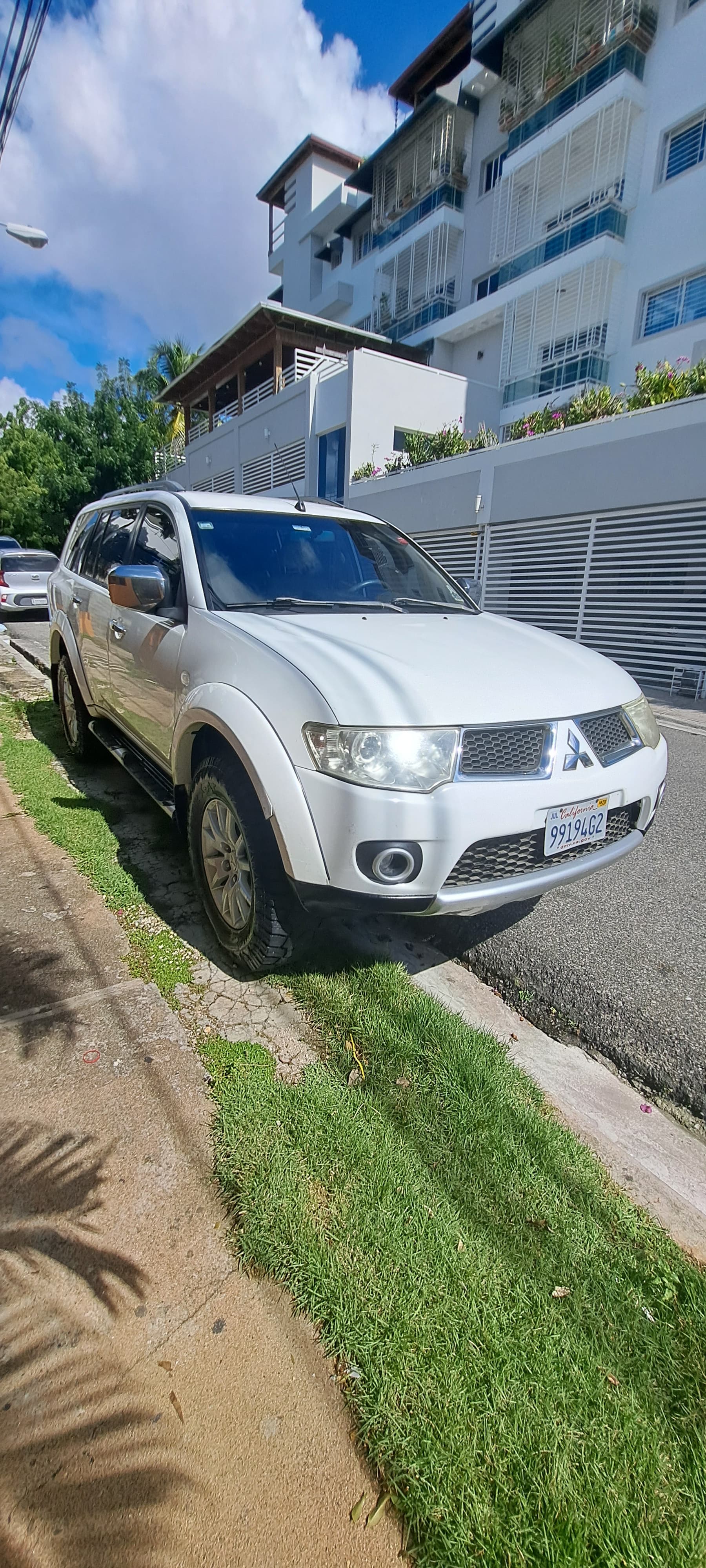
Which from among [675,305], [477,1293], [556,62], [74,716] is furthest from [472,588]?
[556,62]

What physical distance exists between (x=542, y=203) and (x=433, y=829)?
23139 mm

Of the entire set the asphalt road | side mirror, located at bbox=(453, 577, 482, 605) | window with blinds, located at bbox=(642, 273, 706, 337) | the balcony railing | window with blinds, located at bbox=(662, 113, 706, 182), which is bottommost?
the asphalt road

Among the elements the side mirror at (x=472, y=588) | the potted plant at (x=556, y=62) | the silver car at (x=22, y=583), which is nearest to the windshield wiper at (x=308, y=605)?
the side mirror at (x=472, y=588)

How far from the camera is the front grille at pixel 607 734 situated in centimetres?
249

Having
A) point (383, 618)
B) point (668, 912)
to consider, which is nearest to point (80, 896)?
point (383, 618)

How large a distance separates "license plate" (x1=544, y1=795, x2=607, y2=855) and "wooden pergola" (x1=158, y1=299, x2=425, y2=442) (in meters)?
20.8

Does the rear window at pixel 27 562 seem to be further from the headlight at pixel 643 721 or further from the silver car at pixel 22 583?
the headlight at pixel 643 721

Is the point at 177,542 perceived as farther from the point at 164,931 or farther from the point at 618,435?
the point at 618,435

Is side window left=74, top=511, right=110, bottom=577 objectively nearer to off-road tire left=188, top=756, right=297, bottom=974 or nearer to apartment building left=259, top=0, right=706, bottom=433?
off-road tire left=188, top=756, right=297, bottom=974

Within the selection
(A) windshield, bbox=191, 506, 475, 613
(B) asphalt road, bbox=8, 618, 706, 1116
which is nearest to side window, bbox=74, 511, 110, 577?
(A) windshield, bbox=191, 506, 475, 613

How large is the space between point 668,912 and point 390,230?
2975 cm

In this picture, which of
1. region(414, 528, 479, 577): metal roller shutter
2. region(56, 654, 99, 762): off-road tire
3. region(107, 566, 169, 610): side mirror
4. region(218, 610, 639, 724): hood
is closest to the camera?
region(218, 610, 639, 724): hood

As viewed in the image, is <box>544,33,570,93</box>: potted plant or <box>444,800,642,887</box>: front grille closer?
<box>444,800,642,887</box>: front grille

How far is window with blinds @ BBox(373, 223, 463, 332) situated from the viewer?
897 inches
